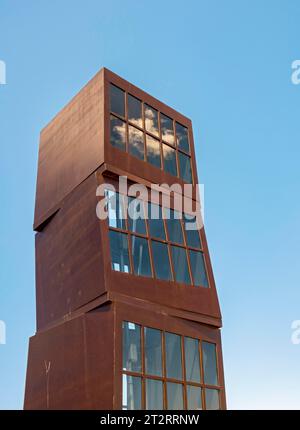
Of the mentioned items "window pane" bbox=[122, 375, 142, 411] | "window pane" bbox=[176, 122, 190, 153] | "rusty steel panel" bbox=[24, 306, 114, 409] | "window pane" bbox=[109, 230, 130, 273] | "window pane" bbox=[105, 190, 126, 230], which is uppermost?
"window pane" bbox=[176, 122, 190, 153]

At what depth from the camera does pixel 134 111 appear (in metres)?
22.5

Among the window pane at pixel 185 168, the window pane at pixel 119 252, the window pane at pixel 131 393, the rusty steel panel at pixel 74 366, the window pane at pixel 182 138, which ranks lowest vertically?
the window pane at pixel 131 393

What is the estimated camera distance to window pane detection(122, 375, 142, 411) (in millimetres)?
16812

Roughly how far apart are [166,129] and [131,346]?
9459 millimetres

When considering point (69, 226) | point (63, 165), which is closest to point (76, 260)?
point (69, 226)

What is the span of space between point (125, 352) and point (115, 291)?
1.86 meters

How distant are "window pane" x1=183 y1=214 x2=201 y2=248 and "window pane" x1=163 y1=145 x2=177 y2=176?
195 centimetres

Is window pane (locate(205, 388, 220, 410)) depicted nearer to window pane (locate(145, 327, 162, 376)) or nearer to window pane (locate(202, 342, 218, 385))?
window pane (locate(202, 342, 218, 385))

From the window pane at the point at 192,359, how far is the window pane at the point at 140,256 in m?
2.59

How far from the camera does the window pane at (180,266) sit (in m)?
20.3

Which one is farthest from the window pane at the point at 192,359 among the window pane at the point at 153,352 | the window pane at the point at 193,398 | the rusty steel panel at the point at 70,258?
the rusty steel panel at the point at 70,258

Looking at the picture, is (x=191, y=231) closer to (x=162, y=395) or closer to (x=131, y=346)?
(x=131, y=346)

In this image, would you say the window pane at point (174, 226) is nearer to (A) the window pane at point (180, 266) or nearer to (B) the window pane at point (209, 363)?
(A) the window pane at point (180, 266)

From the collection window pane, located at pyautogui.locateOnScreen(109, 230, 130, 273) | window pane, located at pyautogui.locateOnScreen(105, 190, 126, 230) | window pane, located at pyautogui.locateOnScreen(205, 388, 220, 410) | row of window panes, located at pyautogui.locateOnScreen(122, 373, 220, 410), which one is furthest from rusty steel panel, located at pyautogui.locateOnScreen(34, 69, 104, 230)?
window pane, located at pyautogui.locateOnScreen(205, 388, 220, 410)
